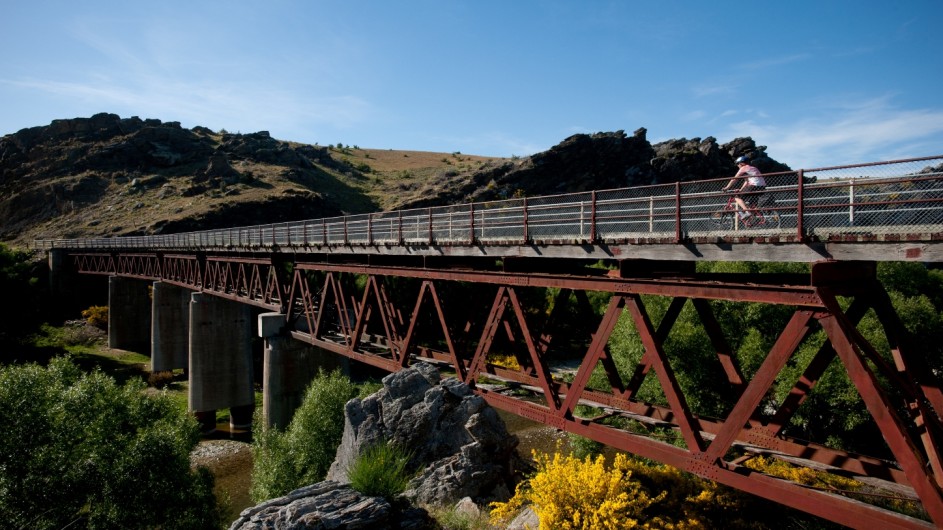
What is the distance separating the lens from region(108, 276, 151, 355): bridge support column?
56625 mm

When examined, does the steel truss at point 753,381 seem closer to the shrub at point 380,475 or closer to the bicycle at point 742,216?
the bicycle at point 742,216

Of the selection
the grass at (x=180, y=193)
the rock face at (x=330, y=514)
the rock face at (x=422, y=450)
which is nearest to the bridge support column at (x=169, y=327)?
the grass at (x=180, y=193)

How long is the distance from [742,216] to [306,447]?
19.9 meters

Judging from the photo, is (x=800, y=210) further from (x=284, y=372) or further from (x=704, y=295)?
(x=284, y=372)

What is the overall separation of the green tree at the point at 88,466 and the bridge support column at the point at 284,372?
647 centimetres

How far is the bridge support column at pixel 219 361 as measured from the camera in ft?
124

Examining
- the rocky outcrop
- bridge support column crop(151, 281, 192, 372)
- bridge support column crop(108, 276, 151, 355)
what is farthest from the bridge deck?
the rocky outcrop

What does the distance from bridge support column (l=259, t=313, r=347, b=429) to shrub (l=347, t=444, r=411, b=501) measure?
567 inches

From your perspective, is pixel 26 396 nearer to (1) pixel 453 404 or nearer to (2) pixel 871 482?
(1) pixel 453 404

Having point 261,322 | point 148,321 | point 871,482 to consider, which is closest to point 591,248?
point 871,482

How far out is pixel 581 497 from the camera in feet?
41.6

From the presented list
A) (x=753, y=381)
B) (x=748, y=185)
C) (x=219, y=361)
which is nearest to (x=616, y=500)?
(x=753, y=381)

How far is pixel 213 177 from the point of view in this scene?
9794 cm

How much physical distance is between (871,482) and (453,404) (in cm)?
1004
